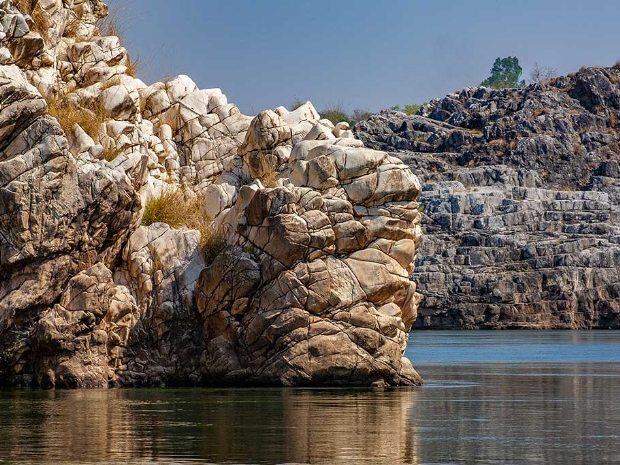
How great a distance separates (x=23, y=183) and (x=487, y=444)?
1347cm

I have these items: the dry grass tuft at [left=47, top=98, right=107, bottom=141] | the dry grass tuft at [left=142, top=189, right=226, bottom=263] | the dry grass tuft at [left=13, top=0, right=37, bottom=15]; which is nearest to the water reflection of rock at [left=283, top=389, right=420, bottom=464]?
the dry grass tuft at [left=142, top=189, right=226, bottom=263]

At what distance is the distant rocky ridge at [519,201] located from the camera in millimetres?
109000

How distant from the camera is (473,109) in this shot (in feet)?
497

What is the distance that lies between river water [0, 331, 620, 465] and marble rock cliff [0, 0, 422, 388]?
4.43ft

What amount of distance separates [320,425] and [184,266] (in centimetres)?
1035

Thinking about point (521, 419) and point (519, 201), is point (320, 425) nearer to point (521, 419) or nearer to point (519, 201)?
point (521, 419)

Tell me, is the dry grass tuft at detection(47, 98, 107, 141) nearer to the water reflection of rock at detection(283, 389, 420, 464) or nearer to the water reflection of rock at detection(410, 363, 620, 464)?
the water reflection of rock at detection(283, 389, 420, 464)

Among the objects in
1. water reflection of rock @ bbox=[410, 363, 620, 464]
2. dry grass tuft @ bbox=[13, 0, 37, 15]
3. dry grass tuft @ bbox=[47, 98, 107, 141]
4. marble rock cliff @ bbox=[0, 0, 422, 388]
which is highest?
dry grass tuft @ bbox=[13, 0, 37, 15]

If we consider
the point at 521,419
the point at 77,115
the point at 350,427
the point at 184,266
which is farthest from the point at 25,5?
the point at 521,419

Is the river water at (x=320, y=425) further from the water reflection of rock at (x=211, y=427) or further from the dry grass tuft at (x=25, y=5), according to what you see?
the dry grass tuft at (x=25, y=5)

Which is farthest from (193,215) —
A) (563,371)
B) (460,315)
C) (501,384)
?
(460,315)

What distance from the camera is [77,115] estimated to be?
28.3m

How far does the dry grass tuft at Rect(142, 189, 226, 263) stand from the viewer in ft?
89.6

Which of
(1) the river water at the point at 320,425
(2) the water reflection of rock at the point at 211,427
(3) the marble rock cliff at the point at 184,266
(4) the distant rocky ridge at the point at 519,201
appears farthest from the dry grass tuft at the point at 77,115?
(4) the distant rocky ridge at the point at 519,201
